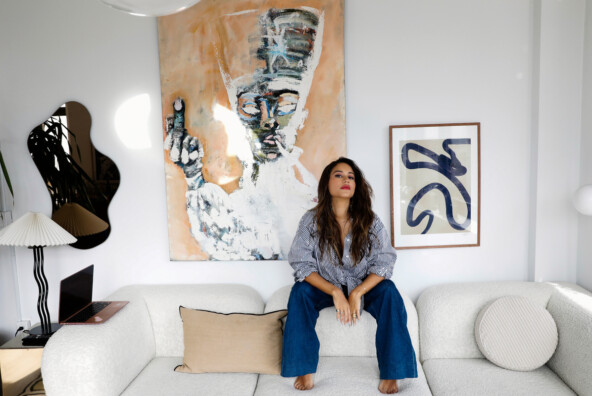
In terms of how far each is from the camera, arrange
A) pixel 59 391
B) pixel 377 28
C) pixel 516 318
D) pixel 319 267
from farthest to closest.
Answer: pixel 377 28 < pixel 319 267 < pixel 516 318 < pixel 59 391

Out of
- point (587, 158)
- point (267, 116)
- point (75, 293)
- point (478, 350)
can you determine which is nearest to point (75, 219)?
point (75, 293)

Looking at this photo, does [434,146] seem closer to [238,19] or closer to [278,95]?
[278,95]

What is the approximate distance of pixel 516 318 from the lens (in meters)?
2.24

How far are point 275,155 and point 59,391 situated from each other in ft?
5.46

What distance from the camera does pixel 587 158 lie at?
254 centimetres

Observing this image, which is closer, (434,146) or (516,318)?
(516,318)

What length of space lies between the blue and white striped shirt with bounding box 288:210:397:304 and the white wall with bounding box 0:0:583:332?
0.39 meters

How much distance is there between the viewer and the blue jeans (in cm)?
207

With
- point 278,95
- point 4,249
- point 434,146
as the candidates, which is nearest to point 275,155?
point 278,95

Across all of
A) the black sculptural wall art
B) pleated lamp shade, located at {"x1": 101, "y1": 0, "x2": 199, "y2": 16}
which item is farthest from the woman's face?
the black sculptural wall art

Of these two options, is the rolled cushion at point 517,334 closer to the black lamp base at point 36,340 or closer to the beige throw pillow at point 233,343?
the beige throw pillow at point 233,343

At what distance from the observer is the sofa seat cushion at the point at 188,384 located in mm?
2066

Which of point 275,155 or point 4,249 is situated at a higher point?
point 275,155

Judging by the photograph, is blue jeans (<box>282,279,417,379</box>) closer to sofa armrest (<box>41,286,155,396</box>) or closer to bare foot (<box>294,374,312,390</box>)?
bare foot (<box>294,374,312,390</box>)
